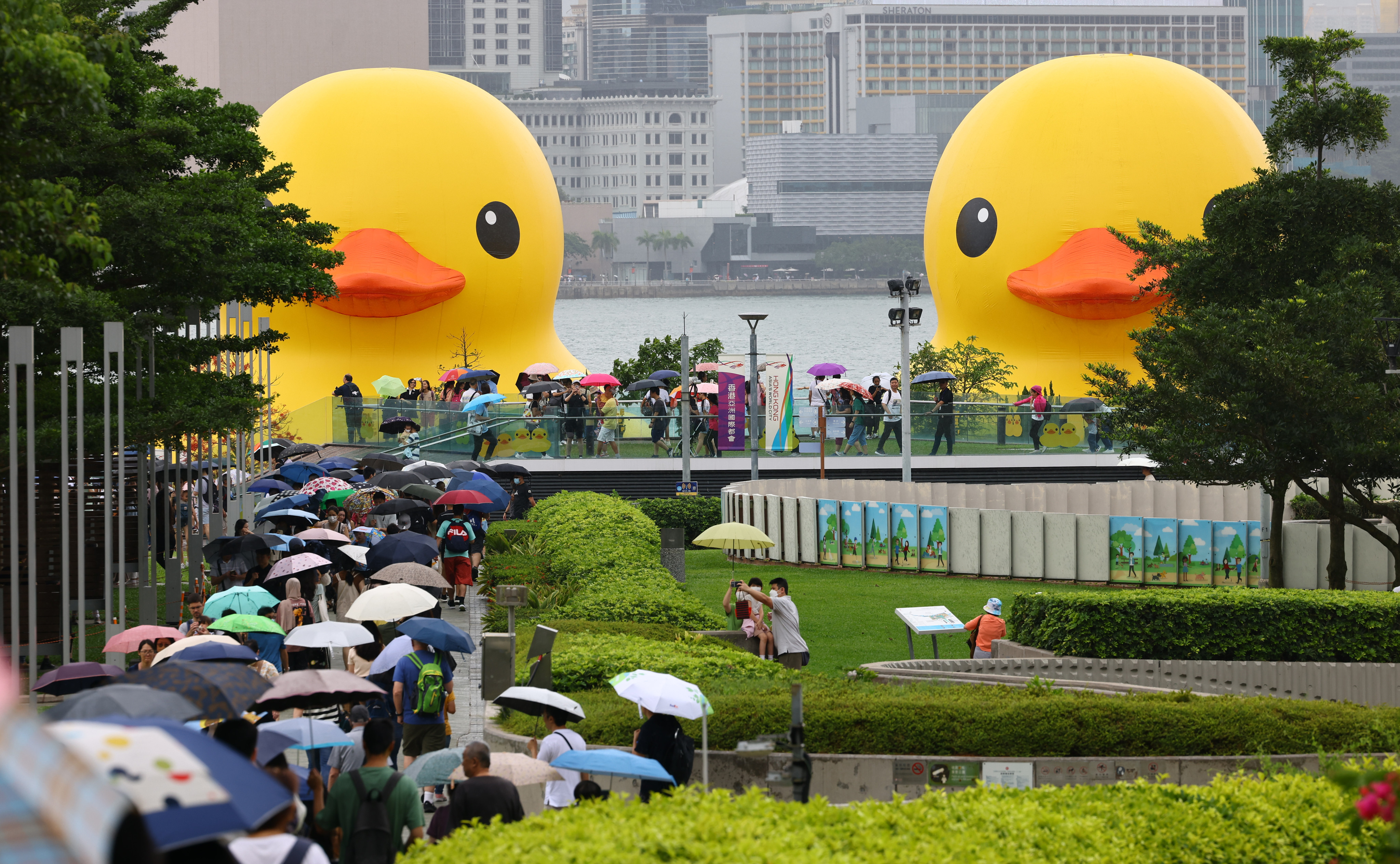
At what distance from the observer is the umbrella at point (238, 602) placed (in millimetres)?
12008

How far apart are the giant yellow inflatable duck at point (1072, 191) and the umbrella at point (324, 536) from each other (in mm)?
21928

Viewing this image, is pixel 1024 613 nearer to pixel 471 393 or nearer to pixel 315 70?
pixel 471 393

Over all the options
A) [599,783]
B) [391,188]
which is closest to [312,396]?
[391,188]

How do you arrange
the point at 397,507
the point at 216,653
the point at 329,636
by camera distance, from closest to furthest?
the point at 216,653, the point at 329,636, the point at 397,507

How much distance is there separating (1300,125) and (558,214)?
2332 centimetres

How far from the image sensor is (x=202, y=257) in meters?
16.1

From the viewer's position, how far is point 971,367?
1447 inches

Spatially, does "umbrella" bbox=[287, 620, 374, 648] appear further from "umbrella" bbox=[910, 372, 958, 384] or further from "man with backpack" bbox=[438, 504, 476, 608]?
"umbrella" bbox=[910, 372, 958, 384]

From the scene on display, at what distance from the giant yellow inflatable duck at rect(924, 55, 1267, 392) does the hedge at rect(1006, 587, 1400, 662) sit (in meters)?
20.0

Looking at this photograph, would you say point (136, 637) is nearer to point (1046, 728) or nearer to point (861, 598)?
point (1046, 728)

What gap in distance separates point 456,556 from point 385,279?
652 inches

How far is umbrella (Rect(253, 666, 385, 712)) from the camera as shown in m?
8.27

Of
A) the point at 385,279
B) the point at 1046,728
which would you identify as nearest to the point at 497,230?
the point at 385,279

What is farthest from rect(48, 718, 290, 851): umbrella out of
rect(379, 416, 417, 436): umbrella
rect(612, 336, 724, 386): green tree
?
rect(612, 336, 724, 386): green tree
